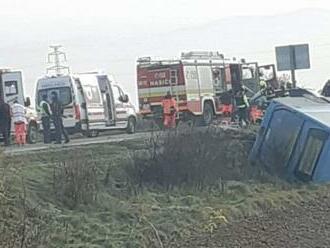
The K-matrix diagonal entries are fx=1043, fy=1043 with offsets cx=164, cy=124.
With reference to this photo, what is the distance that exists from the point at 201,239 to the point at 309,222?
7.62ft

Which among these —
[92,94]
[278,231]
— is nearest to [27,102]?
[92,94]

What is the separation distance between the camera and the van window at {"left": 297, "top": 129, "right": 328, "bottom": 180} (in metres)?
18.9

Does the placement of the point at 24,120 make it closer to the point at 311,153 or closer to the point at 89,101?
the point at 89,101

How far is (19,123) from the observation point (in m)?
31.3

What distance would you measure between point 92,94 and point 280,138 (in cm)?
1586

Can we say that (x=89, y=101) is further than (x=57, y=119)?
Yes

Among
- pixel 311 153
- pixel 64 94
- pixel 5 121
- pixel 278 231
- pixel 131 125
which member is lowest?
pixel 131 125

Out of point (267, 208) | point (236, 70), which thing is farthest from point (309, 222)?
point (236, 70)

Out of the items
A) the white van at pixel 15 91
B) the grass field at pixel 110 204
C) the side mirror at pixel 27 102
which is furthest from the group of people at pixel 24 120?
the grass field at pixel 110 204

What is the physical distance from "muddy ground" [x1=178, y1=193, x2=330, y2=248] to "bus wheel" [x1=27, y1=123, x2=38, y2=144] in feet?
67.7

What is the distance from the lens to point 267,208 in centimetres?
1516

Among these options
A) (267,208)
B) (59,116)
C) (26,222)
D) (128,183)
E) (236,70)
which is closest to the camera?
(26,222)

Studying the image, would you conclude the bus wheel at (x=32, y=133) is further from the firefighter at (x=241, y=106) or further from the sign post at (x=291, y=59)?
the sign post at (x=291, y=59)

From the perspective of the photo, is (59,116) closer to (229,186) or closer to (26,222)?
(229,186)
